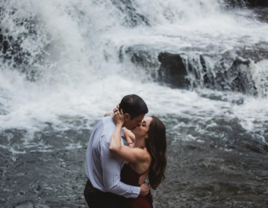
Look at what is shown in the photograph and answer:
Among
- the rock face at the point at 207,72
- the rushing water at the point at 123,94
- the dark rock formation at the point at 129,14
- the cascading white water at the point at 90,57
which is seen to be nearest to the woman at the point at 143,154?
the rushing water at the point at 123,94

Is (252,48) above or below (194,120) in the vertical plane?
above

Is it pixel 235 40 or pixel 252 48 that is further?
A: pixel 235 40

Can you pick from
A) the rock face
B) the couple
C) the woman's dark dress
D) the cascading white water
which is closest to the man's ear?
the couple

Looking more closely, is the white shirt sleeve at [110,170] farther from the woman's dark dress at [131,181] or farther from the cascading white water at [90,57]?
the cascading white water at [90,57]

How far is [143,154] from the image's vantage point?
2232 millimetres

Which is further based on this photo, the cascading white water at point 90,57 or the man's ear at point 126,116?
the cascading white water at point 90,57

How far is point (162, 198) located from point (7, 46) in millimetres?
6599

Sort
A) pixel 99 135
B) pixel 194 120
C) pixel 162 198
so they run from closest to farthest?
1. pixel 99 135
2. pixel 162 198
3. pixel 194 120

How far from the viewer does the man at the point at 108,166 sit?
2.09 metres

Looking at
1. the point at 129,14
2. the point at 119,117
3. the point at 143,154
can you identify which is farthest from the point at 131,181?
the point at 129,14

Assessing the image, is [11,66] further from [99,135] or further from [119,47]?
[99,135]

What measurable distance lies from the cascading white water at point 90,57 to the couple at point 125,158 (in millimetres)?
4242

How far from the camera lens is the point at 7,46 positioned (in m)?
8.88

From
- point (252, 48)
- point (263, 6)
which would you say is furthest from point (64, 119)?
point (263, 6)
